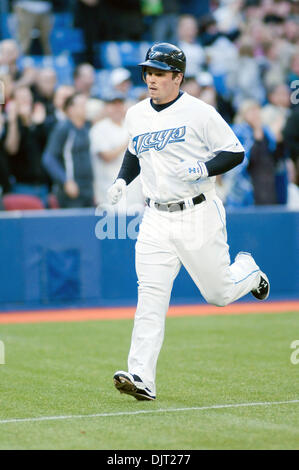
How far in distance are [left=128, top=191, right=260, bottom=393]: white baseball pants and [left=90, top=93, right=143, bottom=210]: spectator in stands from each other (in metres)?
5.84

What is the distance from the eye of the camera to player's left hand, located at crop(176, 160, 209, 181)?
251 inches

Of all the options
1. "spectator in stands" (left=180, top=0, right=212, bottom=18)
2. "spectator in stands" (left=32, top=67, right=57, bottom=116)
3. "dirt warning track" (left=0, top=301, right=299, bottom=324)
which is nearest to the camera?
"dirt warning track" (left=0, top=301, right=299, bottom=324)

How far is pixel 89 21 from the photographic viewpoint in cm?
1739

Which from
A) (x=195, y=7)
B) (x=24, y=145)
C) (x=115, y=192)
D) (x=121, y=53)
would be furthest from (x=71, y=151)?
(x=195, y=7)

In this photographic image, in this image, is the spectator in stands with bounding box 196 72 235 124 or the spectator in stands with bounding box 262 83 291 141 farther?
the spectator in stands with bounding box 262 83 291 141

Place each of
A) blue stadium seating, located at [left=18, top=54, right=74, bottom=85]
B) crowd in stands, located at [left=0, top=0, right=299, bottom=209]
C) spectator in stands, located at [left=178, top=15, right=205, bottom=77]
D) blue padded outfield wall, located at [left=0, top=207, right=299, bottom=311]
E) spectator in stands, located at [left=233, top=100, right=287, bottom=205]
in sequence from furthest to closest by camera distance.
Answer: spectator in stands, located at [left=178, top=15, right=205, bottom=77] → blue stadium seating, located at [left=18, top=54, right=74, bottom=85] → spectator in stands, located at [left=233, top=100, right=287, bottom=205] → crowd in stands, located at [left=0, top=0, right=299, bottom=209] → blue padded outfield wall, located at [left=0, top=207, right=299, bottom=311]

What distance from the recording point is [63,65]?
1694cm

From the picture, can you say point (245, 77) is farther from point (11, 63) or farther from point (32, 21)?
point (11, 63)

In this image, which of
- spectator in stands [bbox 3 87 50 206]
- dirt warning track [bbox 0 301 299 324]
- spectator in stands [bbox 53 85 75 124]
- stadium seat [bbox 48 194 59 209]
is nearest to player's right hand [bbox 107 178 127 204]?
dirt warning track [bbox 0 301 299 324]

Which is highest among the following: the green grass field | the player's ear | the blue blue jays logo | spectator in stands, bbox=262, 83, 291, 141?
the player's ear

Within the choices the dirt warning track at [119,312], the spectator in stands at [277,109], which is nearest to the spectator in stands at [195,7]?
the spectator in stands at [277,109]

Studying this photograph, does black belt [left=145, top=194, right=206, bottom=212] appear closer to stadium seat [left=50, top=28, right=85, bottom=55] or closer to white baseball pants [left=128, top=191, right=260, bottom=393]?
white baseball pants [left=128, top=191, right=260, bottom=393]

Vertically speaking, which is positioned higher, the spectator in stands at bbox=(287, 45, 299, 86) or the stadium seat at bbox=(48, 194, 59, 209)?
the spectator in stands at bbox=(287, 45, 299, 86)
